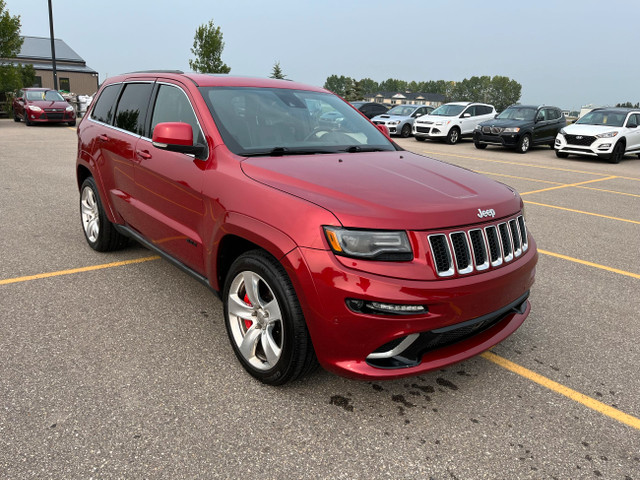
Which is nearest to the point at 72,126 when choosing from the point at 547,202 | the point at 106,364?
the point at 547,202

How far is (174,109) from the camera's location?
12.3ft

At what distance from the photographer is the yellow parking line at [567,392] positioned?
2.78 meters

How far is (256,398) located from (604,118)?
58.8ft

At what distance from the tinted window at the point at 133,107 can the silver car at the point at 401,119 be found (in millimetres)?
18914

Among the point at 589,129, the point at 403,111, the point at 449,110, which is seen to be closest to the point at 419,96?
the point at 403,111

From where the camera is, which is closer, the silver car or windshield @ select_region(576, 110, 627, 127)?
windshield @ select_region(576, 110, 627, 127)

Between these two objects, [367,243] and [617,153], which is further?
[617,153]

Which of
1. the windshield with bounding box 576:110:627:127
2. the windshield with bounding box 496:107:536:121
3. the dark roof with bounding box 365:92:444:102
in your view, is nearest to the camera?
the windshield with bounding box 576:110:627:127

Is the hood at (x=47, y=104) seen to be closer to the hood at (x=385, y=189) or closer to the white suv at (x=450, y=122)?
the white suv at (x=450, y=122)

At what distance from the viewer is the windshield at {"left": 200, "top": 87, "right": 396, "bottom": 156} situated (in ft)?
11.0

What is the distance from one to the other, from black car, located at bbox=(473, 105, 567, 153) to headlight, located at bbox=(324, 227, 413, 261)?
17074mm

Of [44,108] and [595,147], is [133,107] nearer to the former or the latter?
[595,147]

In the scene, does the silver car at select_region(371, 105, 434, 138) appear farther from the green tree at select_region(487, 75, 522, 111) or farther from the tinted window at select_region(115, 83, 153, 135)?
the green tree at select_region(487, 75, 522, 111)

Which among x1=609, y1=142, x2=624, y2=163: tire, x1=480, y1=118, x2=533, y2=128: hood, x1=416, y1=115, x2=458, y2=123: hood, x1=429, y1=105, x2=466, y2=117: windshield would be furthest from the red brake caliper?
x1=429, y1=105, x2=466, y2=117: windshield
